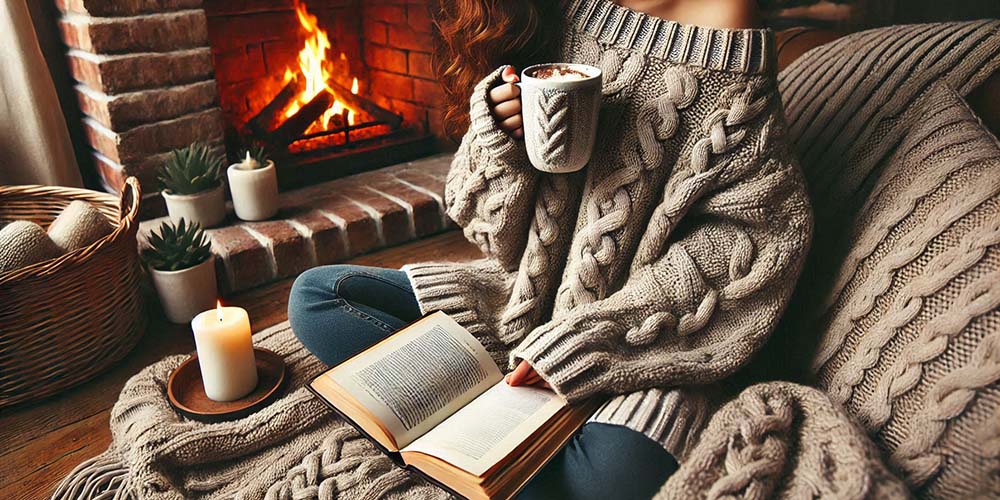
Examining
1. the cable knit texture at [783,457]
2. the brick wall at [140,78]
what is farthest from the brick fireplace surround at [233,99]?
the cable knit texture at [783,457]

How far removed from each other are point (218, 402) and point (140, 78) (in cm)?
84

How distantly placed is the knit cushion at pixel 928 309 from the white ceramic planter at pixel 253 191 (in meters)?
1.28

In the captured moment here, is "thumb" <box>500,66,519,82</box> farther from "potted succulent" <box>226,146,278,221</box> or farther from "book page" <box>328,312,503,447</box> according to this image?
"potted succulent" <box>226,146,278,221</box>

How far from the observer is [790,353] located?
2.97 feet

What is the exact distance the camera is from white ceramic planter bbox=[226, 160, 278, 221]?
1635 millimetres

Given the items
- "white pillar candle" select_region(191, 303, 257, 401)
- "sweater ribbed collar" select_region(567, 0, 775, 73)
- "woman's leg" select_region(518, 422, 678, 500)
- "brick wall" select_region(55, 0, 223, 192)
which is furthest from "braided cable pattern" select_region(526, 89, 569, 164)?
"brick wall" select_region(55, 0, 223, 192)

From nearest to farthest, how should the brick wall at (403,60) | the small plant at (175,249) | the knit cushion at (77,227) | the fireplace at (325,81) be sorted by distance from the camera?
1. the knit cushion at (77,227)
2. the small plant at (175,249)
3. the fireplace at (325,81)
4. the brick wall at (403,60)

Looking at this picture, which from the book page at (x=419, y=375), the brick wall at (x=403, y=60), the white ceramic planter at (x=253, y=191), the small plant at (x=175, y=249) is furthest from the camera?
the brick wall at (x=403, y=60)

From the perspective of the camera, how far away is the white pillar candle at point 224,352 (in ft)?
3.44

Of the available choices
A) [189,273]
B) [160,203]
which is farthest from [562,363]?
[160,203]

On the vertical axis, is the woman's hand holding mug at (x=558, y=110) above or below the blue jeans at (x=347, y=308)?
above

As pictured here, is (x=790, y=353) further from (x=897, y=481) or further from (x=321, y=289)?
(x=321, y=289)

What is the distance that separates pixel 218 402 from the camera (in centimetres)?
109

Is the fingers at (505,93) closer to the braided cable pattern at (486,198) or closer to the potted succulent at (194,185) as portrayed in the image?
the braided cable pattern at (486,198)
